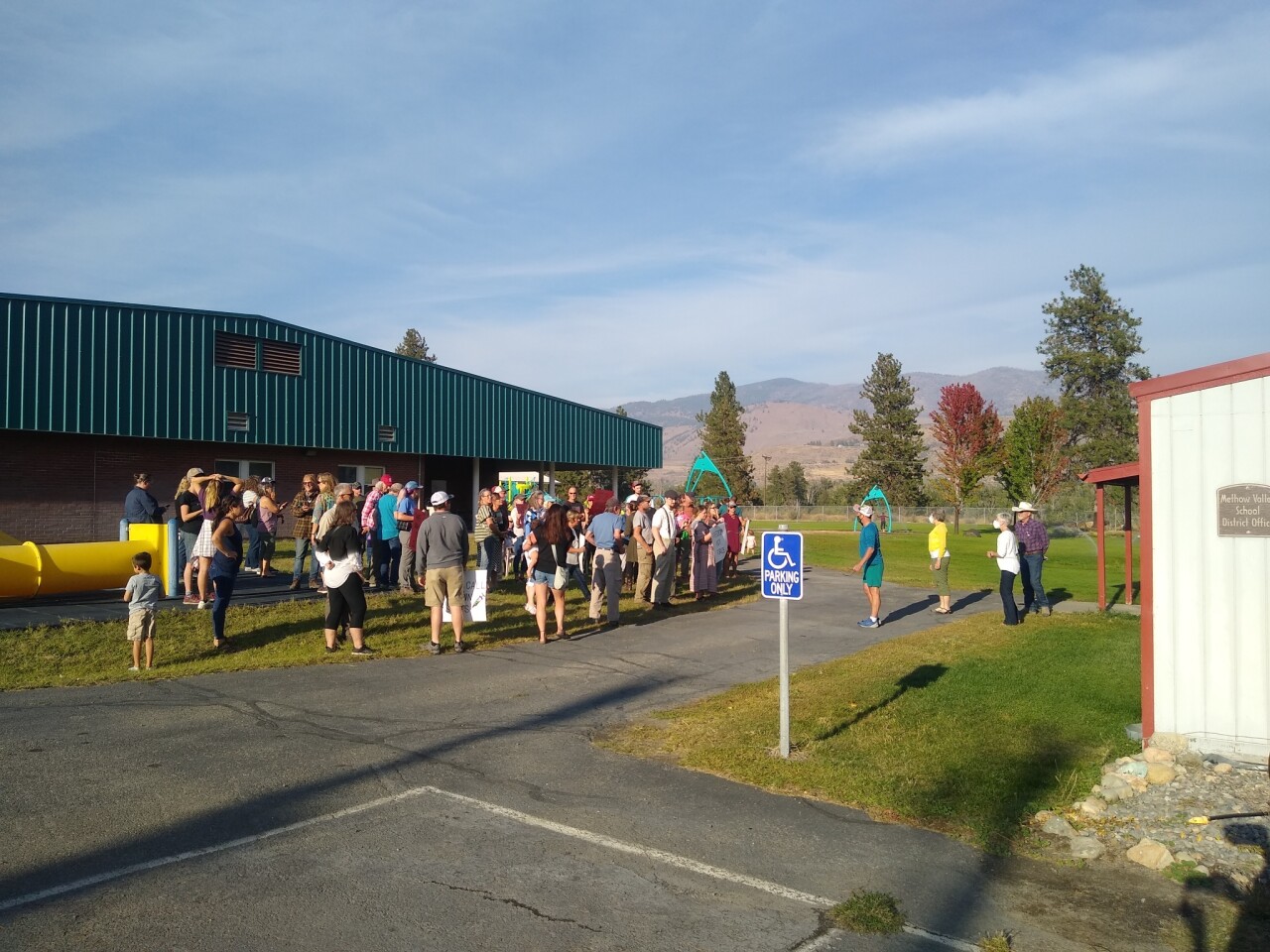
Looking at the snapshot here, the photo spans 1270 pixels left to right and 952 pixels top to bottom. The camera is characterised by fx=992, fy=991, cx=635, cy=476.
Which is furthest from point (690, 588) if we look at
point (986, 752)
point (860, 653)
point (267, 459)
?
point (267, 459)

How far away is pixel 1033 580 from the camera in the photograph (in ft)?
56.7

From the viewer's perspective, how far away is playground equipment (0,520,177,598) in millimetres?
13523

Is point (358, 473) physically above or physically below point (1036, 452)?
below

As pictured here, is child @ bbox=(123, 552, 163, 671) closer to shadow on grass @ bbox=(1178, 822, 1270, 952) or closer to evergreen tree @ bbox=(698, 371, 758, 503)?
shadow on grass @ bbox=(1178, 822, 1270, 952)

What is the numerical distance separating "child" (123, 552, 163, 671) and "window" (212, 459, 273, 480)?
62.0 ft

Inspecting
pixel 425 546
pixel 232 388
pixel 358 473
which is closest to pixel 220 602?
pixel 425 546

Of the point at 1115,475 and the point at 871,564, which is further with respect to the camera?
the point at 1115,475

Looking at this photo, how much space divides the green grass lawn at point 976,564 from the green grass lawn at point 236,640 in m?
11.5

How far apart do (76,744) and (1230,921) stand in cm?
779

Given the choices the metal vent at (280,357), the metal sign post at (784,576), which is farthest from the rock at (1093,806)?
the metal vent at (280,357)

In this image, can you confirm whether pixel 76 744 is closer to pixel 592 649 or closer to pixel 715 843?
pixel 715 843

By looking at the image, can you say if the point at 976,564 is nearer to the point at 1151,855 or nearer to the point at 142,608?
the point at 142,608

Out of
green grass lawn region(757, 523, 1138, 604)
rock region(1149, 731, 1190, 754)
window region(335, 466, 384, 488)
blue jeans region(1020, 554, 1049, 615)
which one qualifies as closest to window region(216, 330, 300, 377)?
window region(335, 466, 384, 488)

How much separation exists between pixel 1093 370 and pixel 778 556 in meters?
76.8
